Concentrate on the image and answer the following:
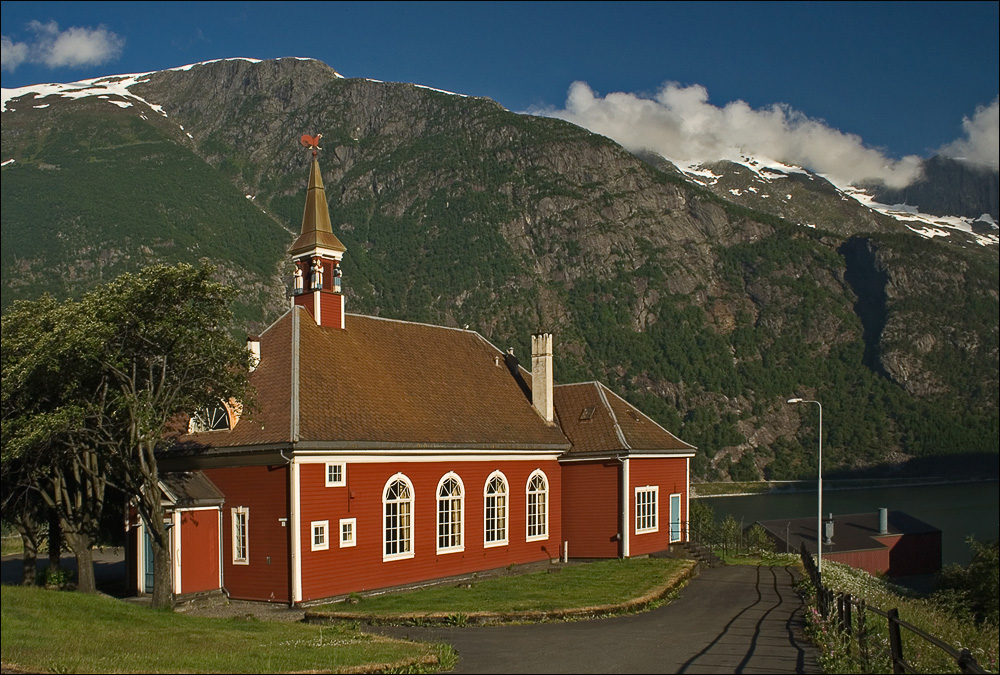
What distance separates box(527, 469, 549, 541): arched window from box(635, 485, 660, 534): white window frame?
3584 mm

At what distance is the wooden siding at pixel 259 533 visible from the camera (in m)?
25.8

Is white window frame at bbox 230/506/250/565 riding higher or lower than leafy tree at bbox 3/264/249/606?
lower

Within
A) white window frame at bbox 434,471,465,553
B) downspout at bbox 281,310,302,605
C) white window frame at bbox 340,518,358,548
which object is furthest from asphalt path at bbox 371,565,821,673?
white window frame at bbox 434,471,465,553

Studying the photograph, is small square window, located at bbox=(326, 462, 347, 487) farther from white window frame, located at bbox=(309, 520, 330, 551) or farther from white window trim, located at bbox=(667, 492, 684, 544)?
white window trim, located at bbox=(667, 492, 684, 544)

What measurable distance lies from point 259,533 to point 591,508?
14.3 metres

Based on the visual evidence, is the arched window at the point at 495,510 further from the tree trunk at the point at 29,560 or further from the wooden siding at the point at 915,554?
the wooden siding at the point at 915,554

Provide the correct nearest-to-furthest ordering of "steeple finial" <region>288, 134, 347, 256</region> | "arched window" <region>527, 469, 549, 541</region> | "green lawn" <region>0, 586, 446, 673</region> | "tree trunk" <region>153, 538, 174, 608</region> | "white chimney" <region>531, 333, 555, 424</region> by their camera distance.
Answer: "green lawn" <region>0, 586, 446, 673</region> → "tree trunk" <region>153, 538, 174, 608</region> → "steeple finial" <region>288, 134, 347, 256</region> → "arched window" <region>527, 469, 549, 541</region> → "white chimney" <region>531, 333, 555, 424</region>

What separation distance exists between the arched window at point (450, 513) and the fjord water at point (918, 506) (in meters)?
70.8

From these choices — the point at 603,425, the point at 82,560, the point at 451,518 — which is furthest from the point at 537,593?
the point at 82,560

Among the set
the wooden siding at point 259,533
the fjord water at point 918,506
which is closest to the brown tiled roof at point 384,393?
the wooden siding at point 259,533

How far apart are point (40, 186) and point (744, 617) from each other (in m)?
188

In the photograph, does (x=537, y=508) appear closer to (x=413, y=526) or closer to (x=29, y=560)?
(x=413, y=526)

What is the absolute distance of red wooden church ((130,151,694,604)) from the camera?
1030 inches

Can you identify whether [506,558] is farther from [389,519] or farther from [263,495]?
[263,495]
